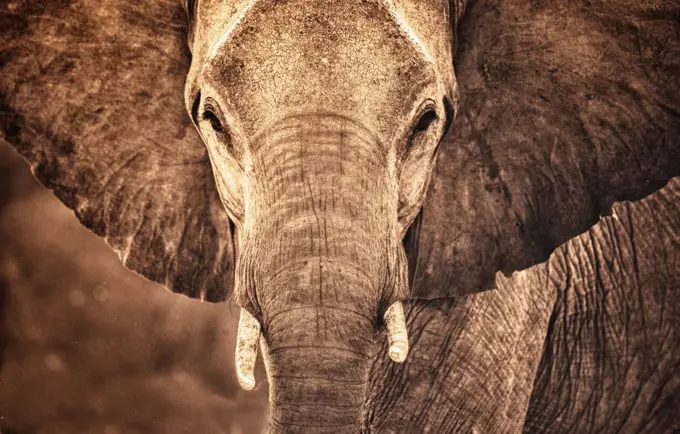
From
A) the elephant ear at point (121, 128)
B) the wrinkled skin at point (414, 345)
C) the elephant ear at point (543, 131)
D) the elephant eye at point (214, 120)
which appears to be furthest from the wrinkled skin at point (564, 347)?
the elephant eye at point (214, 120)

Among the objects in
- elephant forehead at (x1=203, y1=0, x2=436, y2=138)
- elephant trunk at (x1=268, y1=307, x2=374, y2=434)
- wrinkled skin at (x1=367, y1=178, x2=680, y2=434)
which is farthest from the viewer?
wrinkled skin at (x1=367, y1=178, x2=680, y2=434)

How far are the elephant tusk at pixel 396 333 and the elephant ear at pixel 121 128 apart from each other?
74 centimetres

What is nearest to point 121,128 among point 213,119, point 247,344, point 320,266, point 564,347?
point 213,119

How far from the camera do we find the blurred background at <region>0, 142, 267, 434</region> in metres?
4.93

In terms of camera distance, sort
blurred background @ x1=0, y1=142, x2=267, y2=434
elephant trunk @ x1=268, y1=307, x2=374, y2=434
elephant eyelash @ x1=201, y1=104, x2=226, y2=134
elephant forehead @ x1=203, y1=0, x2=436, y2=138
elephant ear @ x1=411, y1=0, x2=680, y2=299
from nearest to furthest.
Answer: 1. elephant trunk @ x1=268, y1=307, x2=374, y2=434
2. elephant forehead @ x1=203, y1=0, x2=436, y2=138
3. elephant eyelash @ x1=201, y1=104, x2=226, y2=134
4. elephant ear @ x1=411, y1=0, x2=680, y2=299
5. blurred background @ x1=0, y1=142, x2=267, y2=434

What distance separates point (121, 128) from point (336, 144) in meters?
0.75

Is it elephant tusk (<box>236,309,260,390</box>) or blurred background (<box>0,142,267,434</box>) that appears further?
blurred background (<box>0,142,267,434</box>)

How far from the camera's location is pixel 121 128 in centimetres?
236

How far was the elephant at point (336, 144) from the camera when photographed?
5.76ft

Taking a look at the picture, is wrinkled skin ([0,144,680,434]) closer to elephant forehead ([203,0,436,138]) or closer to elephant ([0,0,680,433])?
elephant ([0,0,680,433])

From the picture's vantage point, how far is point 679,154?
91.3 inches

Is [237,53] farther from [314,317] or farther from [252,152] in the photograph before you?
[314,317]

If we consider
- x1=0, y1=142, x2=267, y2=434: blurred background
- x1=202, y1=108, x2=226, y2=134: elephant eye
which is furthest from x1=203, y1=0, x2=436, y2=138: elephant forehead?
x1=0, y1=142, x2=267, y2=434: blurred background

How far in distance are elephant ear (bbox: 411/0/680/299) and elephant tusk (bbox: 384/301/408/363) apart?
1.76 feet
